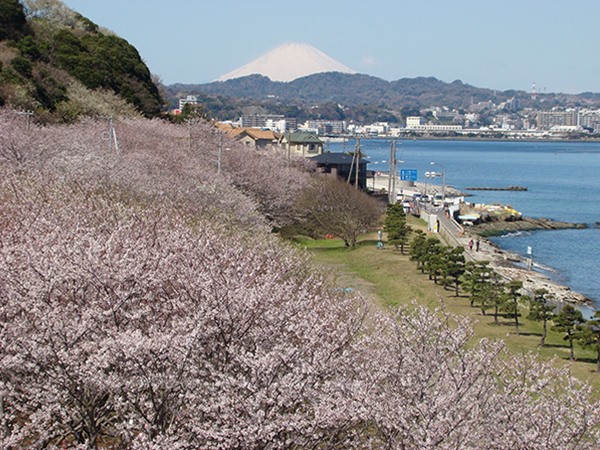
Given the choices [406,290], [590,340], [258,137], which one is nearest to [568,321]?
[590,340]

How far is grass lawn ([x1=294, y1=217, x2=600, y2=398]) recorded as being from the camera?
1727 centimetres

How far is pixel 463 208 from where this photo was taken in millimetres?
60875

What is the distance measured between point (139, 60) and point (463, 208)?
38.0 m

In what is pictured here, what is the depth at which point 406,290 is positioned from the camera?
25953mm

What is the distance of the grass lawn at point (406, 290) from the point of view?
17266mm

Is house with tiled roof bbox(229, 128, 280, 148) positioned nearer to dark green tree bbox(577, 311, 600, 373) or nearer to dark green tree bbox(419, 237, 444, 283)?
dark green tree bbox(419, 237, 444, 283)

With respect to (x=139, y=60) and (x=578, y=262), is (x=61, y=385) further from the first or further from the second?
(x=139, y=60)

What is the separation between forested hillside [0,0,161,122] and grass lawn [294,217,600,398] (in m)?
19.8

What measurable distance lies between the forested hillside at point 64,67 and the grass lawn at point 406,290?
19776 mm

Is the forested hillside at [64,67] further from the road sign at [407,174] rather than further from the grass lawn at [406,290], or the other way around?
the road sign at [407,174]

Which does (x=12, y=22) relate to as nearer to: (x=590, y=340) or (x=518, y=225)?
(x=590, y=340)

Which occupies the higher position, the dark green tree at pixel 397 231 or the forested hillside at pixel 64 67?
the forested hillside at pixel 64 67

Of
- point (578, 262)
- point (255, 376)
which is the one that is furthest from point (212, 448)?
point (578, 262)

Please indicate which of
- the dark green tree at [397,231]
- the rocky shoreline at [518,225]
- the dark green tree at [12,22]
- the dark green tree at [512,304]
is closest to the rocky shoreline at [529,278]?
the dark green tree at [512,304]
